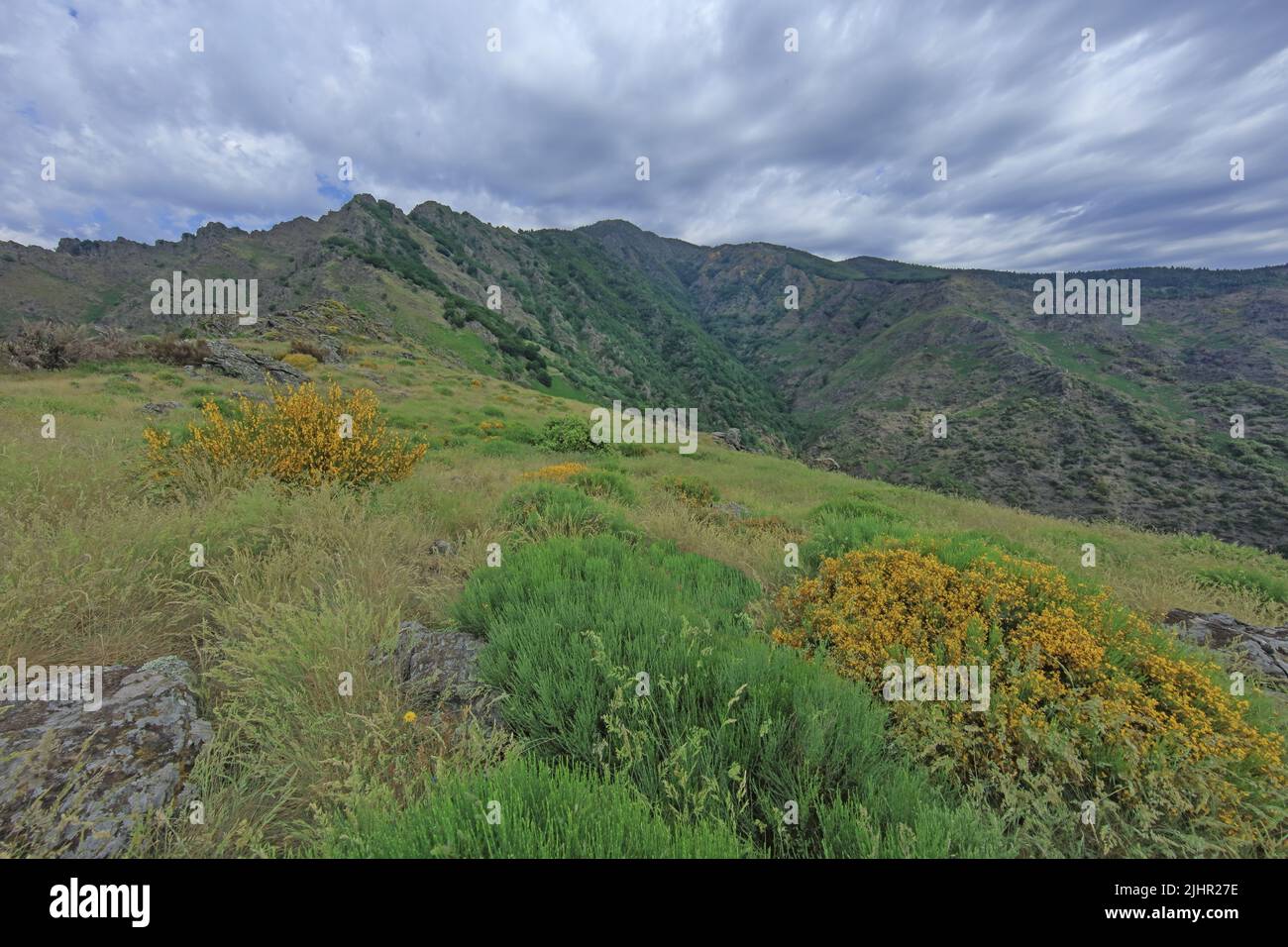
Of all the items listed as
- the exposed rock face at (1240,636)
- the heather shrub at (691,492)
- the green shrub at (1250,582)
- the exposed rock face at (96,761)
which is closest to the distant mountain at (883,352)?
the heather shrub at (691,492)

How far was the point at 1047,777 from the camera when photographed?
8.04 ft

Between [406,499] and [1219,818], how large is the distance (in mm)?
7742

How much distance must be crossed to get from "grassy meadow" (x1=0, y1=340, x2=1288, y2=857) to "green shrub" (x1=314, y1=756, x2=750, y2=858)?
1 centimetres

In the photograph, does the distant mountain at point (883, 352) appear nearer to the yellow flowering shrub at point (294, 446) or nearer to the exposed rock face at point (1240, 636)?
the yellow flowering shrub at point (294, 446)

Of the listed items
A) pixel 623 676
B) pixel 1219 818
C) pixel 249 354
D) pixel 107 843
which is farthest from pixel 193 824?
pixel 249 354

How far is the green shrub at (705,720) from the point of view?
1990mm

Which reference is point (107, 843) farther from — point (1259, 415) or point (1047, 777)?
point (1259, 415)

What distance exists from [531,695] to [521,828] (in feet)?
3.82

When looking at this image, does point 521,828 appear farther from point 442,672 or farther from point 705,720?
point 442,672

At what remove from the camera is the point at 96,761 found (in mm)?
2209

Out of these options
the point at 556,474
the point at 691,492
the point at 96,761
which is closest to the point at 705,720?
the point at 96,761

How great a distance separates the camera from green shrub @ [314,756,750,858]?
1616 millimetres

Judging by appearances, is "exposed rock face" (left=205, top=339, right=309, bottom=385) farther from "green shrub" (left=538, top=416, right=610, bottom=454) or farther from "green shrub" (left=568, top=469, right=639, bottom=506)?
"green shrub" (left=568, top=469, right=639, bottom=506)
